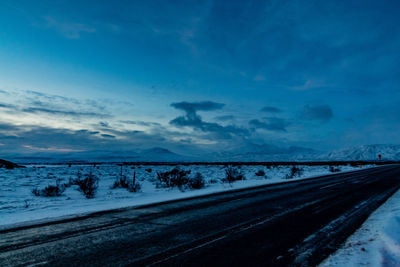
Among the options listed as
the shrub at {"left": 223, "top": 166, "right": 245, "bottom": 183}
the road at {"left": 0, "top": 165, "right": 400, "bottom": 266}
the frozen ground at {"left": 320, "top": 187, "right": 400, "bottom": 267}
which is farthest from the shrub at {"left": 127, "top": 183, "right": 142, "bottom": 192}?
the frozen ground at {"left": 320, "top": 187, "right": 400, "bottom": 267}

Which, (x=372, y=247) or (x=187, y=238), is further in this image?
(x=187, y=238)

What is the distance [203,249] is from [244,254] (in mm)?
677

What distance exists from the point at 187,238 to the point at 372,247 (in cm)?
320

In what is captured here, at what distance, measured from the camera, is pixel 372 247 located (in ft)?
13.8

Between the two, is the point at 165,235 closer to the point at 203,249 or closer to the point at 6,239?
the point at 203,249

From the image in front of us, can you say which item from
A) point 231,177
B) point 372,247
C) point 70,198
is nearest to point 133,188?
point 70,198

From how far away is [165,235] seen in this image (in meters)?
4.97

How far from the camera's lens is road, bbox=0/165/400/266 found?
375cm

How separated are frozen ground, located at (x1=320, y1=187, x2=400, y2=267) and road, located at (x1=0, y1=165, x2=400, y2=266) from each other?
199 millimetres

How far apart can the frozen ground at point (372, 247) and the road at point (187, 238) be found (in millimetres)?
199

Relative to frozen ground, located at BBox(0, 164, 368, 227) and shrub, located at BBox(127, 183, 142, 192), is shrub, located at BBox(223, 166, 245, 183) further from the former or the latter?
shrub, located at BBox(127, 183, 142, 192)

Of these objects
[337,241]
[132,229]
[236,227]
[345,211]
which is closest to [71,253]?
[132,229]

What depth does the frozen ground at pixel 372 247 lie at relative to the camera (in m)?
3.59

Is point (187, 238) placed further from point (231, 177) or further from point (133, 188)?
point (231, 177)
